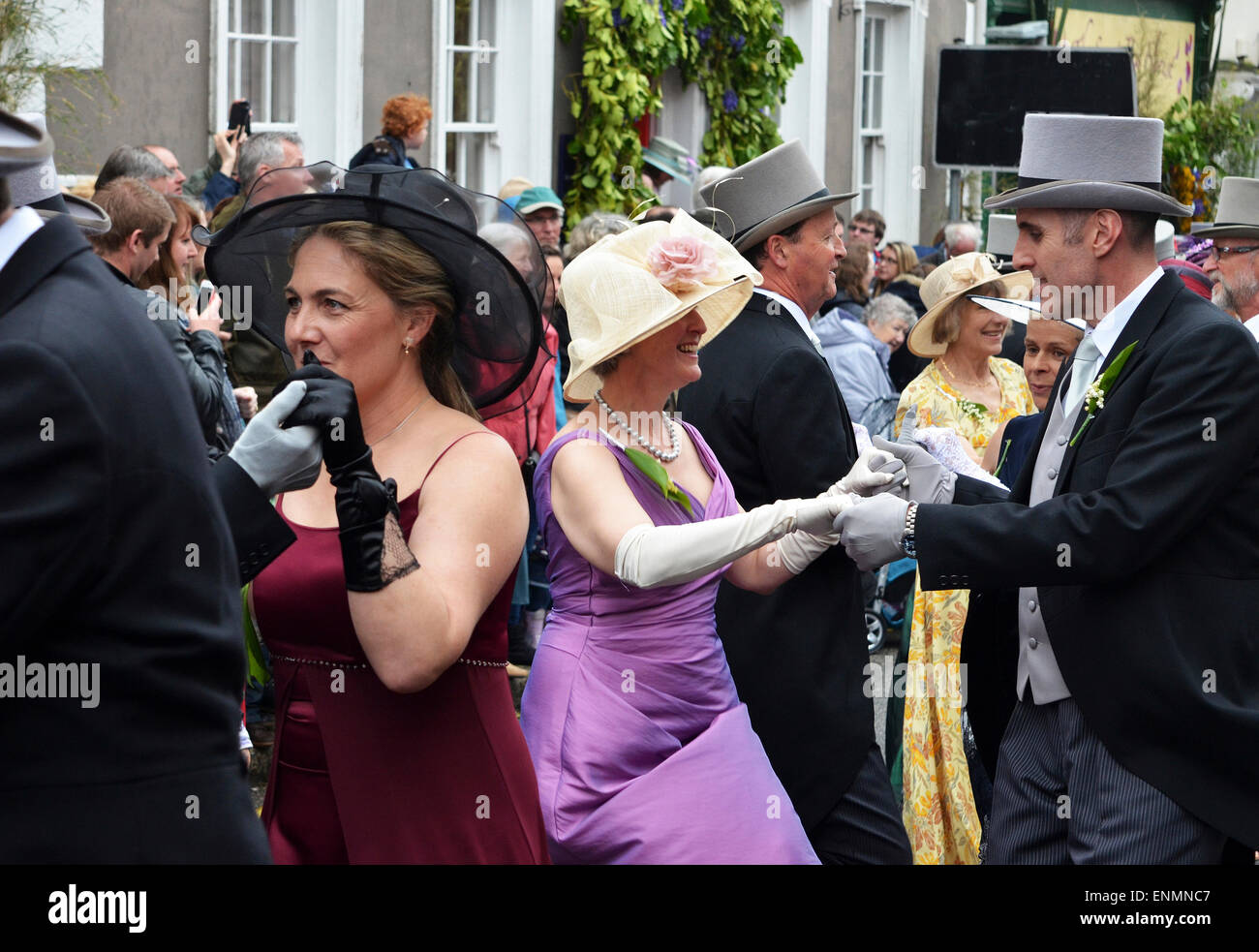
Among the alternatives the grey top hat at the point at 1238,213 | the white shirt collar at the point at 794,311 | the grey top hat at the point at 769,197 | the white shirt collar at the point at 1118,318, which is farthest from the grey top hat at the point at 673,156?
the white shirt collar at the point at 1118,318

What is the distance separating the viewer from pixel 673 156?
13.5m

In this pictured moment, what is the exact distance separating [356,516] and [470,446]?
1.44 ft

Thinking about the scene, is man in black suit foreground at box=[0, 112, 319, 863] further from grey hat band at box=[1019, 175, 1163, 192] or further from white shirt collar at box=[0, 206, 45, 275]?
grey hat band at box=[1019, 175, 1163, 192]

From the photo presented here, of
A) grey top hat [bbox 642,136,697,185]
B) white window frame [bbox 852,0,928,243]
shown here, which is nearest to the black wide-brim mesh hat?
grey top hat [bbox 642,136,697,185]

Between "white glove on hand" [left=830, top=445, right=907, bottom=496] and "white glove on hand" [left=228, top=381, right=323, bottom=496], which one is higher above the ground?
"white glove on hand" [left=228, top=381, right=323, bottom=496]

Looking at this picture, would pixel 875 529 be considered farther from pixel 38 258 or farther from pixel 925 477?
pixel 38 258

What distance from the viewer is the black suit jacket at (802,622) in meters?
3.85

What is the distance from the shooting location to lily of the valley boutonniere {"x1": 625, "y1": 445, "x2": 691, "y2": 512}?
11.2ft

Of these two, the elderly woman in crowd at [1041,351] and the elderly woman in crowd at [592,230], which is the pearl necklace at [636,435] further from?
the elderly woman in crowd at [592,230]

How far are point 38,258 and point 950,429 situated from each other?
434 cm

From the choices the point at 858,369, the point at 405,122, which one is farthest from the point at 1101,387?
the point at 405,122

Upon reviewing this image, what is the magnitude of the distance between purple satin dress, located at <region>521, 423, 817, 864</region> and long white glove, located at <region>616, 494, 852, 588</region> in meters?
0.20

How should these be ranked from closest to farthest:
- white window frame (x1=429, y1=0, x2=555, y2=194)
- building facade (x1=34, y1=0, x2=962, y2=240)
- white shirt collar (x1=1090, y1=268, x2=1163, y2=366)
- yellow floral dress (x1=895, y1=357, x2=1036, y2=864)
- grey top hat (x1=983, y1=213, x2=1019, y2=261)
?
1. white shirt collar (x1=1090, y1=268, x2=1163, y2=366)
2. yellow floral dress (x1=895, y1=357, x2=1036, y2=864)
3. grey top hat (x1=983, y1=213, x2=1019, y2=261)
4. building facade (x1=34, y1=0, x2=962, y2=240)
5. white window frame (x1=429, y1=0, x2=555, y2=194)
